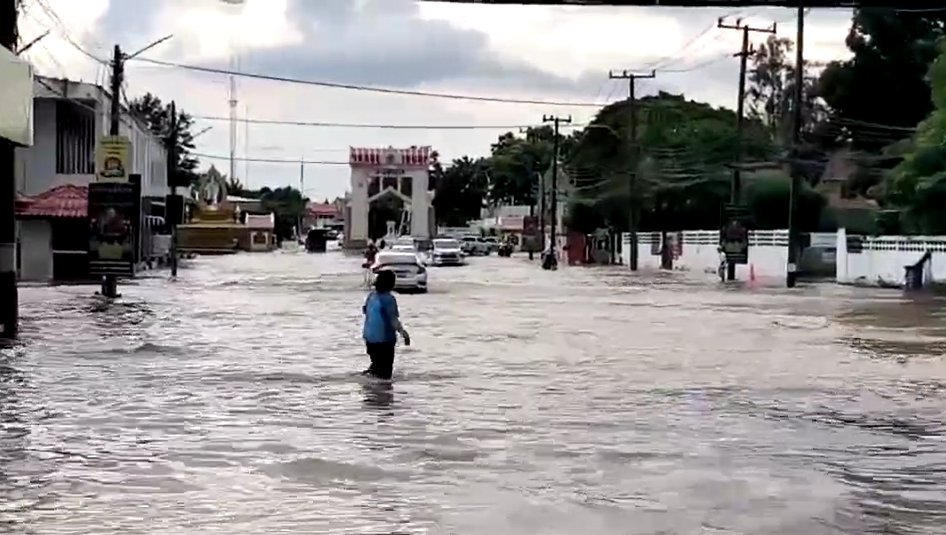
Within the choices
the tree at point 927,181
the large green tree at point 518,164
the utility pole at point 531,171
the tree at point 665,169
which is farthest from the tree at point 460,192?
the tree at point 927,181

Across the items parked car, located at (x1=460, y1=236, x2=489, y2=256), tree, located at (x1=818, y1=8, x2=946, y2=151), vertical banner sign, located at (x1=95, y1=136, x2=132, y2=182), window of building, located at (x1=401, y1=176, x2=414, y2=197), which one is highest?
tree, located at (x1=818, y1=8, x2=946, y2=151)

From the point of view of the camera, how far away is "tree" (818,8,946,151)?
81062 millimetres

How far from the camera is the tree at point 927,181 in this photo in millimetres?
50625

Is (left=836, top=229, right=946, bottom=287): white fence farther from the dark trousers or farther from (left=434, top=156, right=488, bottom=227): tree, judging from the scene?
(left=434, top=156, right=488, bottom=227): tree

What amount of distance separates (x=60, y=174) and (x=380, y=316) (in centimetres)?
4539

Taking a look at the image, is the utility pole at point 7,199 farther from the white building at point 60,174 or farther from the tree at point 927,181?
the tree at point 927,181

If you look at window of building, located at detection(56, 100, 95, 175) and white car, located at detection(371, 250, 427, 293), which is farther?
window of building, located at detection(56, 100, 95, 175)

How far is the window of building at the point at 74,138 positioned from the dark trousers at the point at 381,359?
143 ft

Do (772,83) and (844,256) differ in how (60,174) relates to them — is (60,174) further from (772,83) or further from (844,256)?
(772,83)

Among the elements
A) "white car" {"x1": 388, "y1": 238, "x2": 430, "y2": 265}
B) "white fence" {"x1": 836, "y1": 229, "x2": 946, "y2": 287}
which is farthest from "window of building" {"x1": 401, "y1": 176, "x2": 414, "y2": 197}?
"white fence" {"x1": 836, "y1": 229, "x2": 946, "y2": 287}

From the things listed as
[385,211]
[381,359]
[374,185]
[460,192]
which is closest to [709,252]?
[381,359]

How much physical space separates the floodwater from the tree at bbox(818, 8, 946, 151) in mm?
52407

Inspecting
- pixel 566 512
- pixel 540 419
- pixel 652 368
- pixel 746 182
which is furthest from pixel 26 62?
pixel 746 182

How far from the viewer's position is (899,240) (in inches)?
2112
